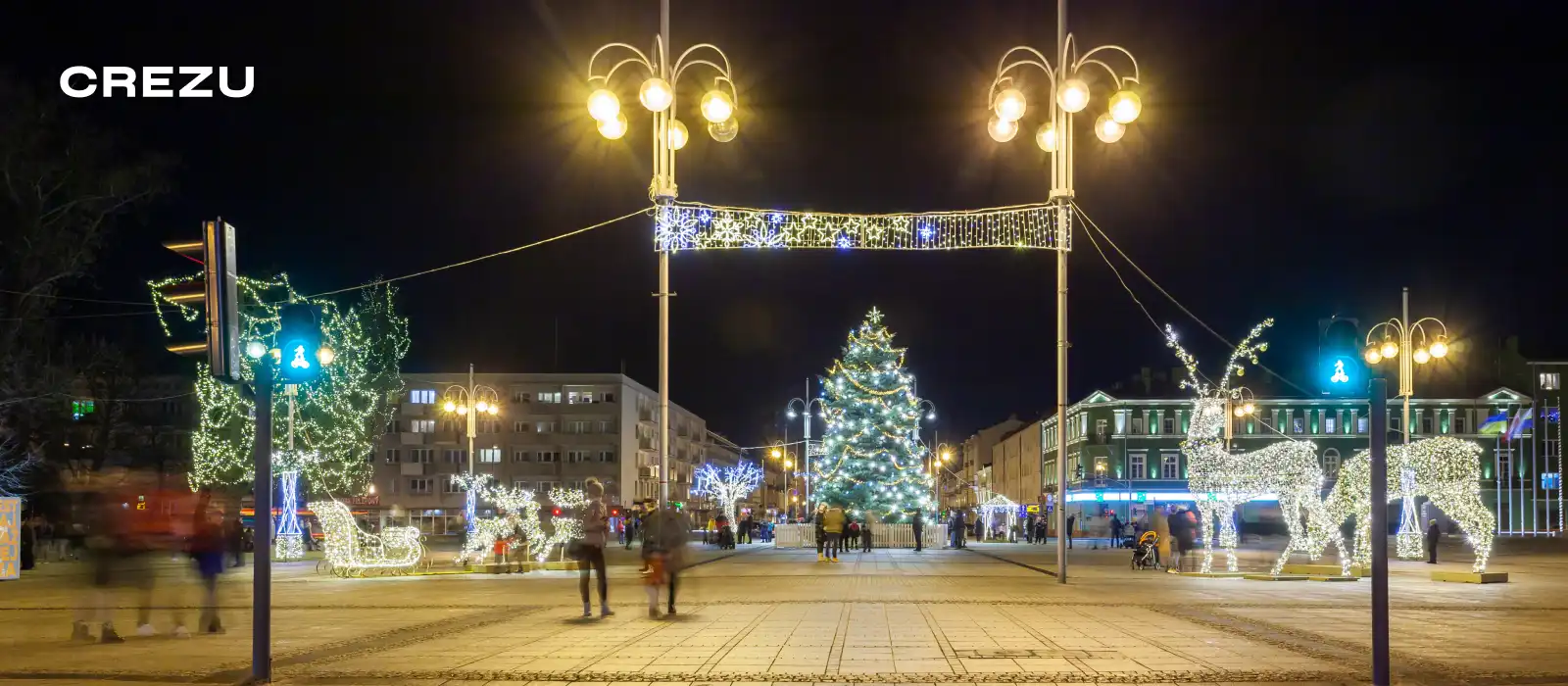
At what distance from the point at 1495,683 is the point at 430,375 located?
94056mm

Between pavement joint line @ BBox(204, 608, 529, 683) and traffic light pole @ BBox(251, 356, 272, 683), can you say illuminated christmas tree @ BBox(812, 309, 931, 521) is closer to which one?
pavement joint line @ BBox(204, 608, 529, 683)

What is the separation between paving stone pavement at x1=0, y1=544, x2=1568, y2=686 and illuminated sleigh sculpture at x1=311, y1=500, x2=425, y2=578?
352 cm

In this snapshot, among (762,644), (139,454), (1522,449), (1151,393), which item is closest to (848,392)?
(139,454)

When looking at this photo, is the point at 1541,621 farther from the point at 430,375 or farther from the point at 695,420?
the point at 695,420

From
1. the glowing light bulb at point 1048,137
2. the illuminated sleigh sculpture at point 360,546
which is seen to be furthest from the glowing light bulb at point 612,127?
the illuminated sleigh sculpture at point 360,546

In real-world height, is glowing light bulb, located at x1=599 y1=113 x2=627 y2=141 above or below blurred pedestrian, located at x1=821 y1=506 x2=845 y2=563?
above

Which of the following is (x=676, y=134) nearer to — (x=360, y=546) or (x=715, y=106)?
(x=715, y=106)

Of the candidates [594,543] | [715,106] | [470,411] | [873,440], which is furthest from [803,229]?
[873,440]

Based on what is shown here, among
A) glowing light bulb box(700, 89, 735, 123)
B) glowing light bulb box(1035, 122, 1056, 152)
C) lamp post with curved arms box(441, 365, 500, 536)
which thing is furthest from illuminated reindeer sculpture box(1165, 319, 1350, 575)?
lamp post with curved arms box(441, 365, 500, 536)

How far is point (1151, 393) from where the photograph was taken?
3981 inches

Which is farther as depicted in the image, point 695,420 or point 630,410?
point 695,420

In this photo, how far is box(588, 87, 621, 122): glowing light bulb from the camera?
18875 millimetres

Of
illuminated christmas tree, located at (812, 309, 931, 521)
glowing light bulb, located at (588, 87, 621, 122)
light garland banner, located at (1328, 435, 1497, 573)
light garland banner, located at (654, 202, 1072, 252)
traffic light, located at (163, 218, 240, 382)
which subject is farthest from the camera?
illuminated christmas tree, located at (812, 309, 931, 521)

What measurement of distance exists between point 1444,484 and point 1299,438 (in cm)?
7324
